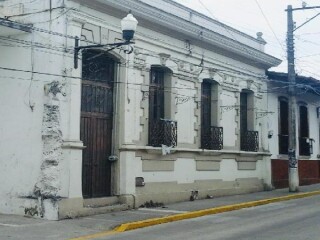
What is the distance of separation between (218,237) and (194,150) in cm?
714

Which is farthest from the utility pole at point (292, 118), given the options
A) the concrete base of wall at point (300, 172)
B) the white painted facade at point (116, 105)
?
the concrete base of wall at point (300, 172)

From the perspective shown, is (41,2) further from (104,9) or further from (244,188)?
(244,188)

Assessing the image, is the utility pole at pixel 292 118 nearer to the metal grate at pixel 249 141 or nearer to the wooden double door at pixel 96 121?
the metal grate at pixel 249 141

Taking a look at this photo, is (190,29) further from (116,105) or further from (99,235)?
(99,235)

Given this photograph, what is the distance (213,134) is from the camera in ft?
59.3

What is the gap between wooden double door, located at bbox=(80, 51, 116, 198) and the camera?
13.5 meters

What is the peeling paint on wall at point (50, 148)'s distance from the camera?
1215 centimetres

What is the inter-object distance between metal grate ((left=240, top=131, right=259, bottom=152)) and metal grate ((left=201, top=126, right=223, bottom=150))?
1.97 m

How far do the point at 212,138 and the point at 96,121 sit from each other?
5460 millimetres

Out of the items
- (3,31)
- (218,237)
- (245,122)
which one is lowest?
(218,237)

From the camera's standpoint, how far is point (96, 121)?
45.5 ft

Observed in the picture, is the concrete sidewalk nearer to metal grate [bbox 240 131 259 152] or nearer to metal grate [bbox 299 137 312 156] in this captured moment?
metal grate [bbox 240 131 259 152]

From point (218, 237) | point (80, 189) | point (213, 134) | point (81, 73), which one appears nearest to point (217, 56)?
point (213, 134)

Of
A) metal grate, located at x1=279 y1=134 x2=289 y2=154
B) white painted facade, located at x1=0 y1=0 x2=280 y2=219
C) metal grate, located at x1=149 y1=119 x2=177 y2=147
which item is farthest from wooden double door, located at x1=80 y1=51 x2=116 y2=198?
metal grate, located at x1=279 y1=134 x2=289 y2=154
